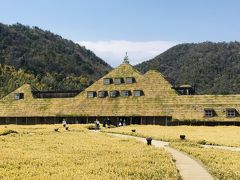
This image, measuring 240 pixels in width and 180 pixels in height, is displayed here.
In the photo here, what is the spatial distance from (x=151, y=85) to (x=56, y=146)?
47.4m

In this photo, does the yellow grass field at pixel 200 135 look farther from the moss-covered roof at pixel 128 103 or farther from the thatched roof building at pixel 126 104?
the moss-covered roof at pixel 128 103

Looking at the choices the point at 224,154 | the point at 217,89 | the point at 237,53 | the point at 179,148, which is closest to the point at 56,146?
the point at 179,148

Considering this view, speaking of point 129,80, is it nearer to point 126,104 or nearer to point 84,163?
point 126,104

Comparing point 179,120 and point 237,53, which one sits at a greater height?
point 237,53

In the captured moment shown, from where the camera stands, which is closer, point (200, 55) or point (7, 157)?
point (7, 157)

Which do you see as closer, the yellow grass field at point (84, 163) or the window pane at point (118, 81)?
the yellow grass field at point (84, 163)

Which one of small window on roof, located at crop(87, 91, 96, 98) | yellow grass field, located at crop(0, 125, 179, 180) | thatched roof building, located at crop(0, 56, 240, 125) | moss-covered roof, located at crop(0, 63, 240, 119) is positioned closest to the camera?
yellow grass field, located at crop(0, 125, 179, 180)

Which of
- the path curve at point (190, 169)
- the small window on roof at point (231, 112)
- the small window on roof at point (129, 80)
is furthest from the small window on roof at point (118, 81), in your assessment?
the path curve at point (190, 169)

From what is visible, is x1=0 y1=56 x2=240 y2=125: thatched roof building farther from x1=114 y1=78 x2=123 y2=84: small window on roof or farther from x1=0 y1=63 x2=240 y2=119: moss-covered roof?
x1=114 y1=78 x2=123 y2=84: small window on roof

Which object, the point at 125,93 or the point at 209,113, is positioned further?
the point at 125,93

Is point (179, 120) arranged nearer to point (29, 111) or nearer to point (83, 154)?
point (29, 111)

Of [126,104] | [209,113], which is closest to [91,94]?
[126,104]

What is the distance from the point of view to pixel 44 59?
194 meters

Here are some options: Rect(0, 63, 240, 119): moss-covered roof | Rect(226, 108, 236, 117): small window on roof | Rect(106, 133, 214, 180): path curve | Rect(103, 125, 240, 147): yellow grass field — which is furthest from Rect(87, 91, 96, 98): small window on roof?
Rect(106, 133, 214, 180): path curve
